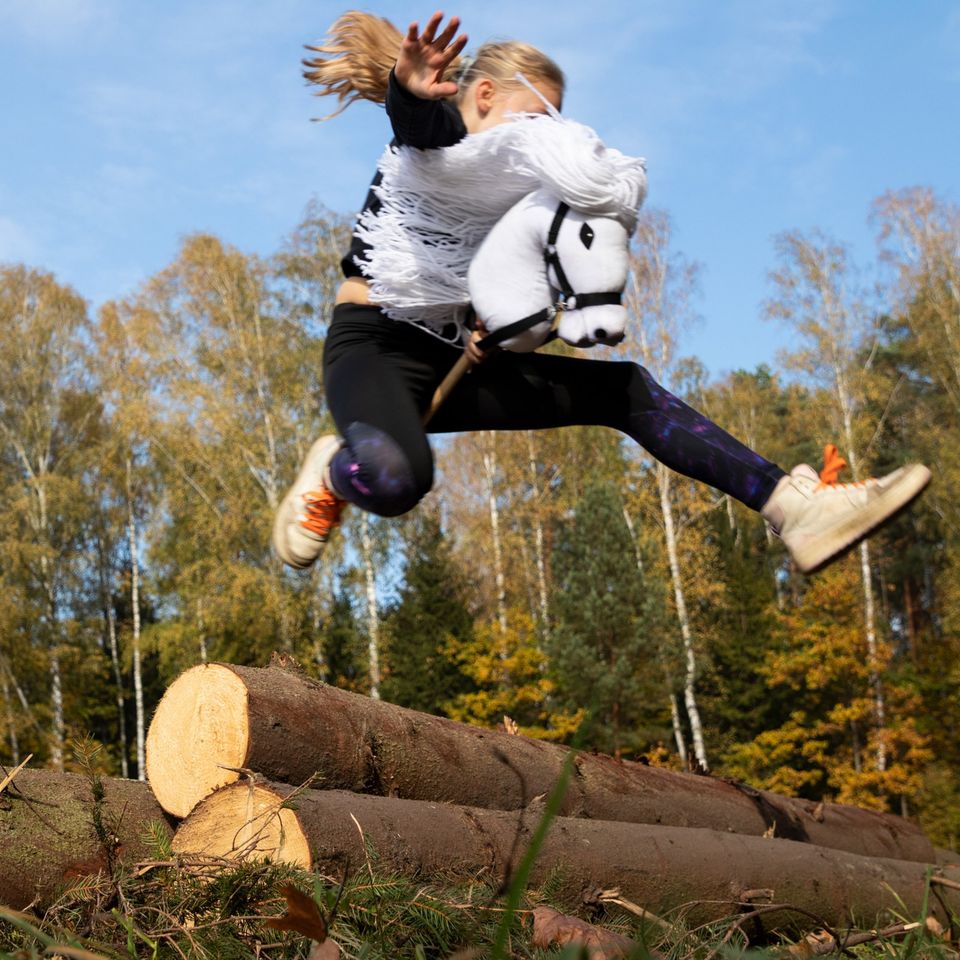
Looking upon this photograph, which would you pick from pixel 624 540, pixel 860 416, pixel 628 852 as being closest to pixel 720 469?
pixel 628 852

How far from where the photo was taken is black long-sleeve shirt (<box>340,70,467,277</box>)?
281 cm

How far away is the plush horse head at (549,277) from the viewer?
2850mm

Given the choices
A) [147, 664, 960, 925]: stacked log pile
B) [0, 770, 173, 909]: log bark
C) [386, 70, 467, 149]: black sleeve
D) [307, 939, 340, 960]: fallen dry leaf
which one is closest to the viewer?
Answer: [307, 939, 340, 960]: fallen dry leaf

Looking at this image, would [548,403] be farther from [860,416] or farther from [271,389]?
[860,416]

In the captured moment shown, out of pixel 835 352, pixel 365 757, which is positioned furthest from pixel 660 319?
pixel 365 757

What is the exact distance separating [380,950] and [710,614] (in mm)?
25868

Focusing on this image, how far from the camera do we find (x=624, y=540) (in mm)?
23281

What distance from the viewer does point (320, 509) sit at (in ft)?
10.6

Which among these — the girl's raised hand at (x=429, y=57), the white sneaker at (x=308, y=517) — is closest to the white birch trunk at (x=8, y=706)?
the white sneaker at (x=308, y=517)

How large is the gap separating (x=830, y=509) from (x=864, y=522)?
0.09 m

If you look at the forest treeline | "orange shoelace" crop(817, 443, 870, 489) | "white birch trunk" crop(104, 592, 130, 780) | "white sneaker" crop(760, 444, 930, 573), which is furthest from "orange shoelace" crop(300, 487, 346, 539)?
"white birch trunk" crop(104, 592, 130, 780)

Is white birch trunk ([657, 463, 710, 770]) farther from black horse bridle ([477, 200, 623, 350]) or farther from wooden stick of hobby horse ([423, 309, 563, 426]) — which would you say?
black horse bridle ([477, 200, 623, 350])

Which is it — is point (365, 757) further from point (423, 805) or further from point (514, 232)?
point (514, 232)

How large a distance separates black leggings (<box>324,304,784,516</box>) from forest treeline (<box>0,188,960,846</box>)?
18827mm
